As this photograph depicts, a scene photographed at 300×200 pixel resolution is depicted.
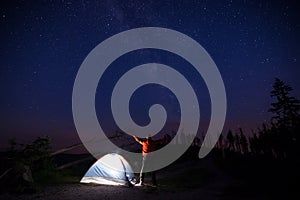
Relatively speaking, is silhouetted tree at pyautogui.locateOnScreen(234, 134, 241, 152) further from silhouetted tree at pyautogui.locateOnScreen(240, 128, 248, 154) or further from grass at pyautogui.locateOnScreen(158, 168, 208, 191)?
grass at pyautogui.locateOnScreen(158, 168, 208, 191)

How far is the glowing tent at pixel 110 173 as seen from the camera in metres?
10.6

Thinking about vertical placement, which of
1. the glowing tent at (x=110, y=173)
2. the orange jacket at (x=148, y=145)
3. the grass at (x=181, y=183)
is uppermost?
the orange jacket at (x=148, y=145)

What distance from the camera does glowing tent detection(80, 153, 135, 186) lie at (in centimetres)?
1065

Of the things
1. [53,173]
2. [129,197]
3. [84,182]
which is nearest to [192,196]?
[129,197]

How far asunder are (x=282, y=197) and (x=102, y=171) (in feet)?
30.5

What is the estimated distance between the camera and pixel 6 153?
1043 cm

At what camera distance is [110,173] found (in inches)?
432

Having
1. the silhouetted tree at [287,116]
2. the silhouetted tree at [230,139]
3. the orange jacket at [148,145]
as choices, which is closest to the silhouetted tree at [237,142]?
the silhouetted tree at [230,139]

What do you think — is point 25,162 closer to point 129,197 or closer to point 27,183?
point 27,183

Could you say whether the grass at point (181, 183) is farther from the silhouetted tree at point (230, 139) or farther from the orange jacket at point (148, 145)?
the silhouetted tree at point (230, 139)

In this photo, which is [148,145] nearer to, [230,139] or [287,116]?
[287,116]

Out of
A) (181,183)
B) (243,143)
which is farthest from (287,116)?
(243,143)

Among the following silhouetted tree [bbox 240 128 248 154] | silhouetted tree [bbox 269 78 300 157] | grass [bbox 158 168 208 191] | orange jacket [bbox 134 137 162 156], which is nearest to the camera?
grass [bbox 158 168 208 191]

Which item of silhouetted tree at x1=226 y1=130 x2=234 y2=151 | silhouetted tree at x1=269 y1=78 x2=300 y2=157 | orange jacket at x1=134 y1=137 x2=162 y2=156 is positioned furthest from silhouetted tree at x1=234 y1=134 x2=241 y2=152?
orange jacket at x1=134 y1=137 x2=162 y2=156
